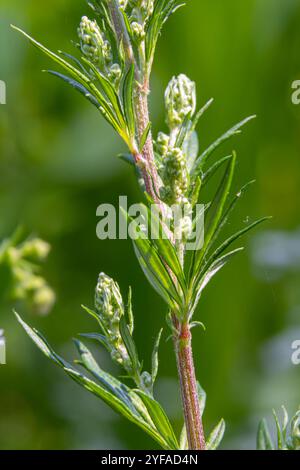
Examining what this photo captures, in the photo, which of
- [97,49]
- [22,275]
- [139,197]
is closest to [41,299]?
[22,275]

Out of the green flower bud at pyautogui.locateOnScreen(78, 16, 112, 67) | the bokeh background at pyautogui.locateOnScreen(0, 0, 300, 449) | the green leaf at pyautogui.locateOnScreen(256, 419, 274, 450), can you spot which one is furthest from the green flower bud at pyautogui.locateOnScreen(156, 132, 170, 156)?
the bokeh background at pyautogui.locateOnScreen(0, 0, 300, 449)

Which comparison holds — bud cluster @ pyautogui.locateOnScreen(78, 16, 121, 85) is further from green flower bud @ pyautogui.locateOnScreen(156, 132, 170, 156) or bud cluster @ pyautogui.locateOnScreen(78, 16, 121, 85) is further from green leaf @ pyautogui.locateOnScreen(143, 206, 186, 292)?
green leaf @ pyautogui.locateOnScreen(143, 206, 186, 292)

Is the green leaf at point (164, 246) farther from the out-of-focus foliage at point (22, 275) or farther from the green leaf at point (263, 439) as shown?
the out-of-focus foliage at point (22, 275)

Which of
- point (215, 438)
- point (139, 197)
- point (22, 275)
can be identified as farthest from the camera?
point (139, 197)

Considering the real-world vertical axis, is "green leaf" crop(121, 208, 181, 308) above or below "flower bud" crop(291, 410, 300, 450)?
above

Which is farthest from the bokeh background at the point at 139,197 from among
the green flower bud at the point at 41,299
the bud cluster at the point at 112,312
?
the bud cluster at the point at 112,312

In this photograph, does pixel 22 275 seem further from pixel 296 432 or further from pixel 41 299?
pixel 296 432
